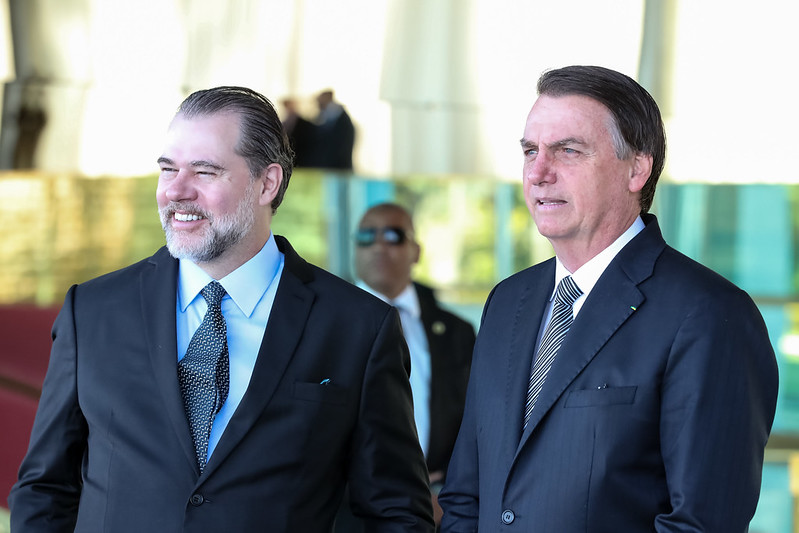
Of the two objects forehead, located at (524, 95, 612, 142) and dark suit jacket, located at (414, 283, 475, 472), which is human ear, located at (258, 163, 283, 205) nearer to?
forehead, located at (524, 95, 612, 142)

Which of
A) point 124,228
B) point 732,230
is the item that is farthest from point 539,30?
point 124,228

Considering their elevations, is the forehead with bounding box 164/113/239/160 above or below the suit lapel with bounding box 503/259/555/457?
above

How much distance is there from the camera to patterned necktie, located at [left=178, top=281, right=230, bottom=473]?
76.1 inches

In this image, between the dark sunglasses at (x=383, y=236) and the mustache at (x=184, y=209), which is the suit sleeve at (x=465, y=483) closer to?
the mustache at (x=184, y=209)

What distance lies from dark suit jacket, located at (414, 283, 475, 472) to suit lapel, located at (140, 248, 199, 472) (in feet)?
5.73

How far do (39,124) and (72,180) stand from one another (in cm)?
29

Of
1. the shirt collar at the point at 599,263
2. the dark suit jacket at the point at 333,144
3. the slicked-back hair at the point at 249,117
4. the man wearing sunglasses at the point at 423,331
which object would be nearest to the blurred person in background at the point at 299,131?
the dark suit jacket at the point at 333,144

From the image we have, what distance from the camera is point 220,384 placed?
1977mm

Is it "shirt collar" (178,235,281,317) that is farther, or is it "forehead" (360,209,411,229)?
"forehead" (360,209,411,229)

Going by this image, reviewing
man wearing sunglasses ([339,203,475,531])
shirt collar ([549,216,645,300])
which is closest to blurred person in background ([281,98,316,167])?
man wearing sunglasses ([339,203,475,531])

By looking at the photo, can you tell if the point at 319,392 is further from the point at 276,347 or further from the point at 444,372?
the point at 444,372

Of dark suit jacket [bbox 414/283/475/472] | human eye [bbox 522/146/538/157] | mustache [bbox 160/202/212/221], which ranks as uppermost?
human eye [bbox 522/146/538/157]

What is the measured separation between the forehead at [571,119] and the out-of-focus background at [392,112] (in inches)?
117

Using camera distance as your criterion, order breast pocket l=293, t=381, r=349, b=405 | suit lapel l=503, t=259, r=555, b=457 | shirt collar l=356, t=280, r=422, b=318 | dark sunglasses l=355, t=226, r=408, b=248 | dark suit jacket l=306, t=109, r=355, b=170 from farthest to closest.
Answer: dark suit jacket l=306, t=109, r=355, b=170
dark sunglasses l=355, t=226, r=408, b=248
shirt collar l=356, t=280, r=422, b=318
breast pocket l=293, t=381, r=349, b=405
suit lapel l=503, t=259, r=555, b=457
